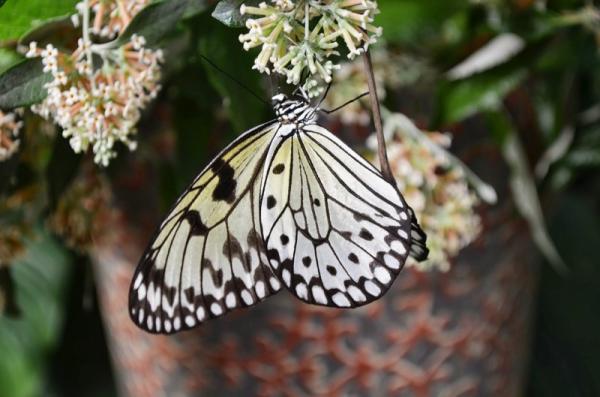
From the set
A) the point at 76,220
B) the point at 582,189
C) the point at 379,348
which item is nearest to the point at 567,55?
the point at 379,348

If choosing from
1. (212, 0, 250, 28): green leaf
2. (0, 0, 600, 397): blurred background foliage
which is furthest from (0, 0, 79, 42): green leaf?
(212, 0, 250, 28): green leaf

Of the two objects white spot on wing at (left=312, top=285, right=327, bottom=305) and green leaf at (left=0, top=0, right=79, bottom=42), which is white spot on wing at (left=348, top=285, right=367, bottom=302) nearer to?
white spot on wing at (left=312, top=285, right=327, bottom=305)

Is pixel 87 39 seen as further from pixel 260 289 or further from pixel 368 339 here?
pixel 368 339

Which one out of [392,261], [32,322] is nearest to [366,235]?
[392,261]

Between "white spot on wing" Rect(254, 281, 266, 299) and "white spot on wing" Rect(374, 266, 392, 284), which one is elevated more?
"white spot on wing" Rect(374, 266, 392, 284)

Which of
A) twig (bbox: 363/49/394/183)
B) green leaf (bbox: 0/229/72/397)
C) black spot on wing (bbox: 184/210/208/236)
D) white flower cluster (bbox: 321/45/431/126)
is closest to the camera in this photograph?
twig (bbox: 363/49/394/183)

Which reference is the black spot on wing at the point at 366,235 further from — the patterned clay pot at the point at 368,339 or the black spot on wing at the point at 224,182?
the patterned clay pot at the point at 368,339

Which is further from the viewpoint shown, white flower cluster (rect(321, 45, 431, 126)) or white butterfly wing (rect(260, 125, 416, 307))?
white flower cluster (rect(321, 45, 431, 126))
